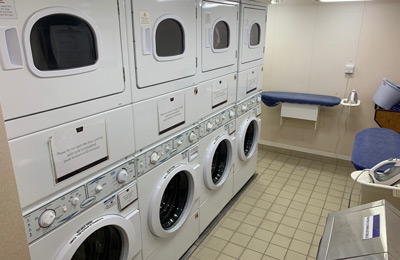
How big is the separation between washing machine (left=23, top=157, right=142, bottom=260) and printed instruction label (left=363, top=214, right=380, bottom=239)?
1.24m

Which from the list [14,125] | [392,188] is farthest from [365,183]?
[14,125]

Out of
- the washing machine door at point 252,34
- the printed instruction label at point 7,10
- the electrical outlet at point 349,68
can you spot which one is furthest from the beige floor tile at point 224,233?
the electrical outlet at point 349,68

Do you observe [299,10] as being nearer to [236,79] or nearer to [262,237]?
[236,79]

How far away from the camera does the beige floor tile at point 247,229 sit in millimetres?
3010

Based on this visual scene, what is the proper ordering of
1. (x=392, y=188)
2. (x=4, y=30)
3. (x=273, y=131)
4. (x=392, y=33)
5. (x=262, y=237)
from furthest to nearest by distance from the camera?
1. (x=273, y=131)
2. (x=392, y=33)
3. (x=262, y=237)
4. (x=392, y=188)
5. (x=4, y=30)

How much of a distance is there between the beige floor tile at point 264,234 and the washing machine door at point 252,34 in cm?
170

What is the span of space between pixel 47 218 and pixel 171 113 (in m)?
1.02

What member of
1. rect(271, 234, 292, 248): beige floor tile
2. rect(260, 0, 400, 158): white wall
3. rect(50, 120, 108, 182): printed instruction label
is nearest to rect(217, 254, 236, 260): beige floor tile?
rect(271, 234, 292, 248): beige floor tile

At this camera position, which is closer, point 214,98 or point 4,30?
point 4,30

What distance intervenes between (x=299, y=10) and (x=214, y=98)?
2.32 meters

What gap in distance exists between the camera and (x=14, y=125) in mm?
1171

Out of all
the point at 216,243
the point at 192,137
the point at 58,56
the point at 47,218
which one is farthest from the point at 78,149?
the point at 216,243

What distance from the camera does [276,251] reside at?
2.77 meters

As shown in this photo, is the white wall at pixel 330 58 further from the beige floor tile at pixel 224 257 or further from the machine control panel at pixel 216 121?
the beige floor tile at pixel 224 257
